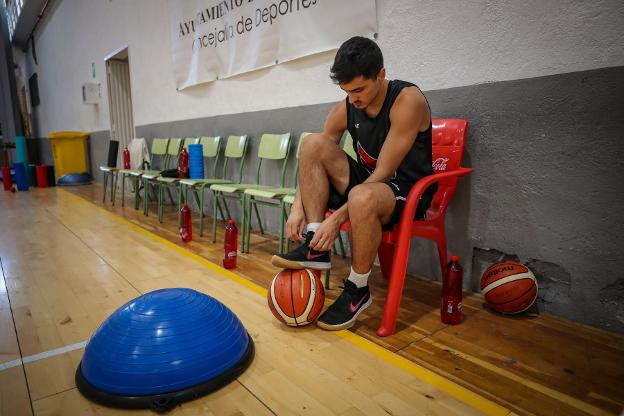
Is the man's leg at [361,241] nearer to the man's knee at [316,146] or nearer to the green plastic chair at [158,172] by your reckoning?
the man's knee at [316,146]

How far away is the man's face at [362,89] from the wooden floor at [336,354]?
3.31 ft

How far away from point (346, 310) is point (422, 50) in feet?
5.06

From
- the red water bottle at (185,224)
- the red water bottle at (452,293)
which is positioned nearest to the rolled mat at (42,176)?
the red water bottle at (185,224)

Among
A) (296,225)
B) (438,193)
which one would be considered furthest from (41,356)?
(438,193)

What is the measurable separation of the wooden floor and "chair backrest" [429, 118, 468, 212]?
0.54 meters

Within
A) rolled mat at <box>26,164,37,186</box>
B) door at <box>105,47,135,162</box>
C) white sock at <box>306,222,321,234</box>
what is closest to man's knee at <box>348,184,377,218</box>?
white sock at <box>306,222,321,234</box>

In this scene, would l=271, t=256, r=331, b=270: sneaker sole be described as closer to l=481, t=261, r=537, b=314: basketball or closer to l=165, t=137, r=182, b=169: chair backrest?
l=481, t=261, r=537, b=314: basketball

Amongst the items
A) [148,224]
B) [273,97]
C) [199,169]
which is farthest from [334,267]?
[148,224]

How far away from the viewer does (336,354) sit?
1.52 metres

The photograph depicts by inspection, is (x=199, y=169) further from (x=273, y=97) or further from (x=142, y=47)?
(x=142, y=47)

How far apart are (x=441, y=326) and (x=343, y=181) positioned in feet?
2.64

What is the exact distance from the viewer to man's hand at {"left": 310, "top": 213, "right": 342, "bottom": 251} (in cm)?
168

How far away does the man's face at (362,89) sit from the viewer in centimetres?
165

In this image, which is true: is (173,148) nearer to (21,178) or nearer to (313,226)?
(313,226)
